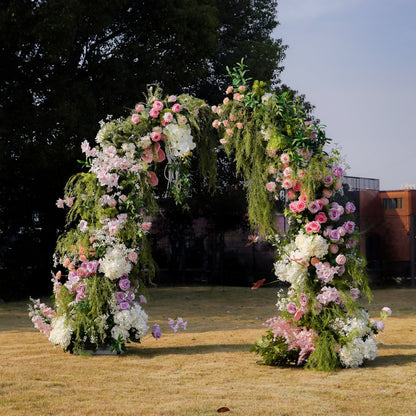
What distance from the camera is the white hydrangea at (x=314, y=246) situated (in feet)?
23.7

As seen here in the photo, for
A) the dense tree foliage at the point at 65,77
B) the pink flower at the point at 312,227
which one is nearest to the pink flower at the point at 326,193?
the pink flower at the point at 312,227

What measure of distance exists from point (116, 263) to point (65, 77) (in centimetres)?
843

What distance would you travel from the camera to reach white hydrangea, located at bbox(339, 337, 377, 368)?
711 centimetres

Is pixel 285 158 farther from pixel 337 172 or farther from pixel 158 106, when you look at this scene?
pixel 158 106

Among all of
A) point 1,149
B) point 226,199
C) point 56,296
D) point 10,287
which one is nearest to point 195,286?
point 226,199

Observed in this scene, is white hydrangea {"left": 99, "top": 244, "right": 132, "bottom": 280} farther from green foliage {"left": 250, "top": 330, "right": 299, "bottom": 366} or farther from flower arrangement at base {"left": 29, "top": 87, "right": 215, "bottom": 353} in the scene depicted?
green foliage {"left": 250, "top": 330, "right": 299, "bottom": 366}

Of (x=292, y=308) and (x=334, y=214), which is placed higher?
(x=334, y=214)

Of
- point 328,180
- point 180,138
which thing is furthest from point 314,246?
point 180,138

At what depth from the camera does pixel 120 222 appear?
26.8ft

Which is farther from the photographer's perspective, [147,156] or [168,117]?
[147,156]

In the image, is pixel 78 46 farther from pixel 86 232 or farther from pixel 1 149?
pixel 86 232

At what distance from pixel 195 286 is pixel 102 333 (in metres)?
12.1

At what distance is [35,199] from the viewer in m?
17.9

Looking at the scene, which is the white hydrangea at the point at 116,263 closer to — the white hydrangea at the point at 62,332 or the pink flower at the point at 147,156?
the white hydrangea at the point at 62,332
